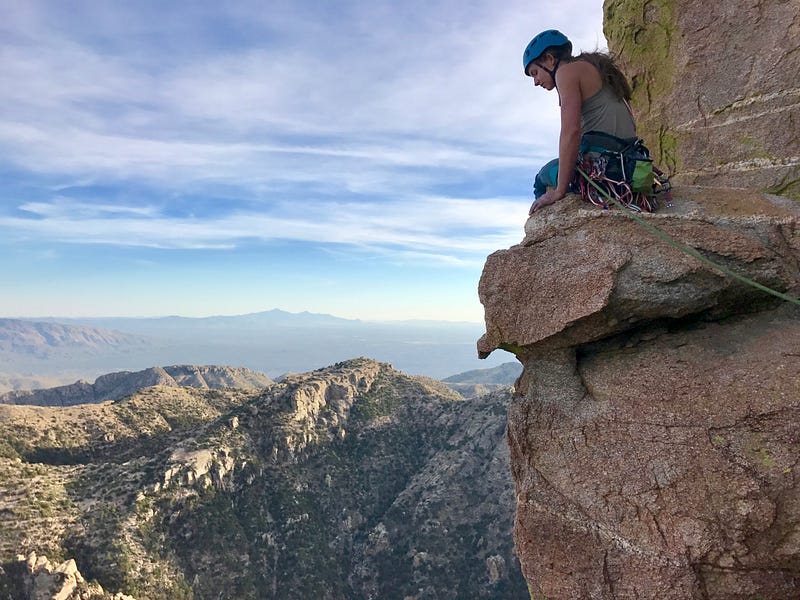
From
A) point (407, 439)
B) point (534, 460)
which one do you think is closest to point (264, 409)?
point (407, 439)

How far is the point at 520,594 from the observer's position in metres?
64.6

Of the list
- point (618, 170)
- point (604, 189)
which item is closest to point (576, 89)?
point (618, 170)

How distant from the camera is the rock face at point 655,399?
20.9 feet

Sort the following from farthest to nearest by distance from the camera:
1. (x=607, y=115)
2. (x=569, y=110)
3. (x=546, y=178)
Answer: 1. (x=546, y=178)
2. (x=607, y=115)
3. (x=569, y=110)

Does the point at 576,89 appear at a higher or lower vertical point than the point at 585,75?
lower

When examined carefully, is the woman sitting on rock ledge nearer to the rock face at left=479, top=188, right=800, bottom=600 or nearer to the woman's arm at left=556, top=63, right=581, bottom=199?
the woman's arm at left=556, top=63, right=581, bottom=199

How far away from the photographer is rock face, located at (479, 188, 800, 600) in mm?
6371

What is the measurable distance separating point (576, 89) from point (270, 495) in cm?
7319

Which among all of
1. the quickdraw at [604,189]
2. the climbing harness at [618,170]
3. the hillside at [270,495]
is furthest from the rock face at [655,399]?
the hillside at [270,495]

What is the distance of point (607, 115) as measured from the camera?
27.5 feet

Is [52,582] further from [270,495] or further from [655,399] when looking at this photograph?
[655,399]

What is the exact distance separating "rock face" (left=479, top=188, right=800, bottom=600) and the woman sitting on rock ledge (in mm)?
1269

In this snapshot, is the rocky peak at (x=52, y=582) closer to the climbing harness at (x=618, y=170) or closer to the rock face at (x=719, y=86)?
the climbing harness at (x=618, y=170)

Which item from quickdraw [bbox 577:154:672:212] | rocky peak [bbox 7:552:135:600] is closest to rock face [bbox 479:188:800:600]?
quickdraw [bbox 577:154:672:212]
